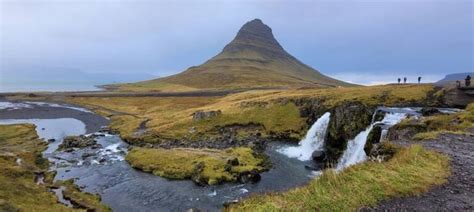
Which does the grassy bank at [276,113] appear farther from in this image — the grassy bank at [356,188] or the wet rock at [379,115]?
the grassy bank at [356,188]

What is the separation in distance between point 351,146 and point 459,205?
4206 cm

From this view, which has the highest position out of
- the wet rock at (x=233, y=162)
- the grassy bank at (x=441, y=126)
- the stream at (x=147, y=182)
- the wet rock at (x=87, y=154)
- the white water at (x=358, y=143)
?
the grassy bank at (x=441, y=126)

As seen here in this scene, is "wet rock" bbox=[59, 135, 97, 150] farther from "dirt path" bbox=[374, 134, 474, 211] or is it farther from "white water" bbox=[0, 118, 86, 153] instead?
"dirt path" bbox=[374, 134, 474, 211]

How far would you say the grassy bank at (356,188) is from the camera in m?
15.6

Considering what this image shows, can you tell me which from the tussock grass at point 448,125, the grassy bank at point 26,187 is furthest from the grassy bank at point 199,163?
the tussock grass at point 448,125

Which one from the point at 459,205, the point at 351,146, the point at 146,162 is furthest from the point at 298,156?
the point at 459,205

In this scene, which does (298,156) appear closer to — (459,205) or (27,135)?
(459,205)

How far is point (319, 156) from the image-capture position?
201ft

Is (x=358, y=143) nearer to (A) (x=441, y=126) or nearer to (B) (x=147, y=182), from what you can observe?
(A) (x=441, y=126)

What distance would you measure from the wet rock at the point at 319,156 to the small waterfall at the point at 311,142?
1.68 m

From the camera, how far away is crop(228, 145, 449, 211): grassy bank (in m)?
15.6

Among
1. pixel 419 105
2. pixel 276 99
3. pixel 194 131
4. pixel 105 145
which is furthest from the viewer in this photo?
pixel 276 99

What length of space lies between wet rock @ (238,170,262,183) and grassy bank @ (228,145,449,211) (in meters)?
31.5

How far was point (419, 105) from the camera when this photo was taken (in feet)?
232
